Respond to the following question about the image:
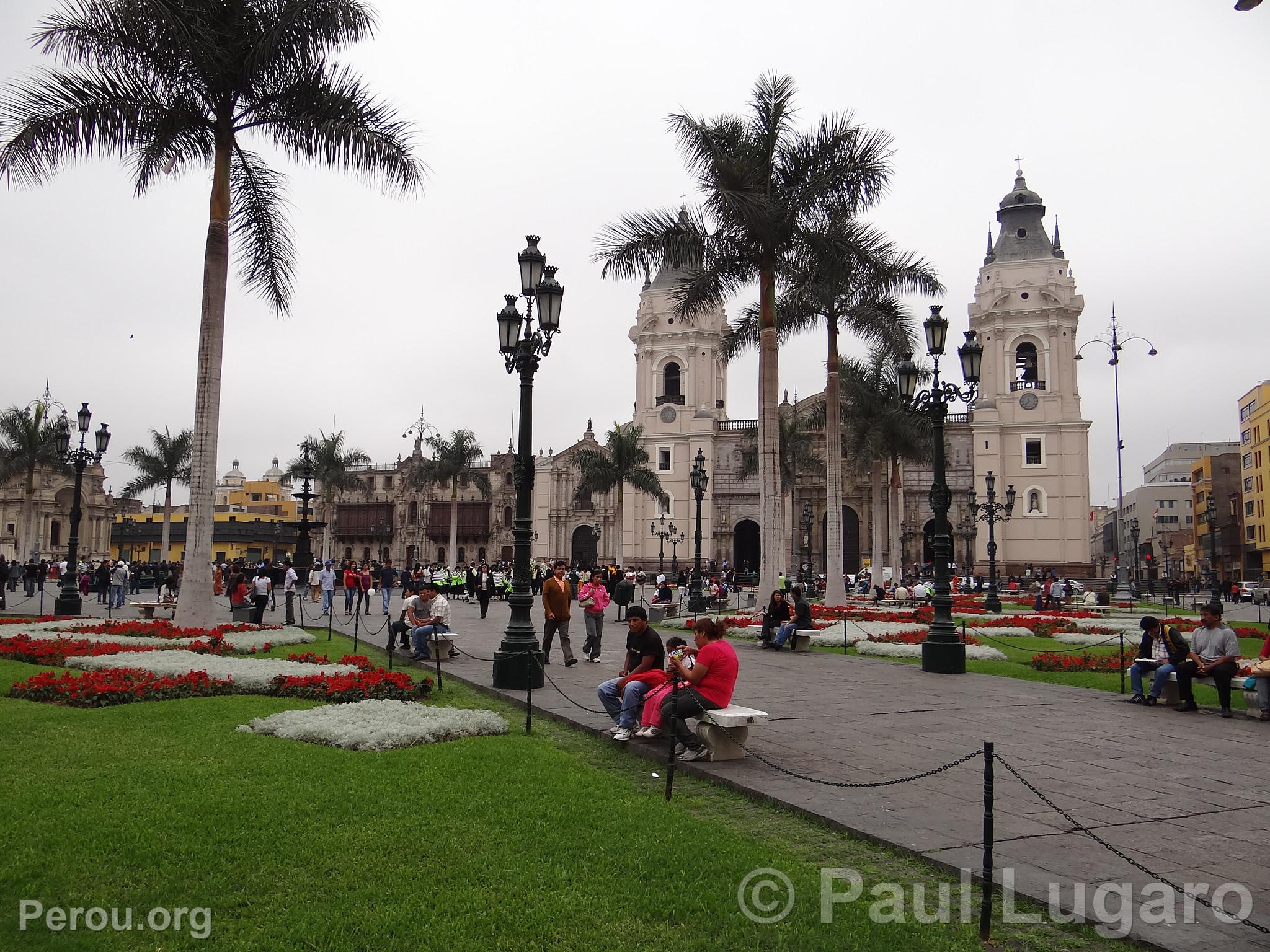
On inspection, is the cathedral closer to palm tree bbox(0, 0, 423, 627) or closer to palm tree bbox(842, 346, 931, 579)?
palm tree bbox(842, 346, 931, 579)

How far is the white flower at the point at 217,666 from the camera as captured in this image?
1028cm

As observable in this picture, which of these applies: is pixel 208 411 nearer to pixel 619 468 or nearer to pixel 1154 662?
pixel 1154 662

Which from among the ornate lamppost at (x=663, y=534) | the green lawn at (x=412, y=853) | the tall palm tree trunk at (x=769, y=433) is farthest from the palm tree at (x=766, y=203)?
the ornate lamppost at (x=663, y=534)

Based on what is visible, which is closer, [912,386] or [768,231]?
[912,386]

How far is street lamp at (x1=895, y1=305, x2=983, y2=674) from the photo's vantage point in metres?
13.5

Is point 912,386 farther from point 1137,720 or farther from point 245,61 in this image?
point 245,61

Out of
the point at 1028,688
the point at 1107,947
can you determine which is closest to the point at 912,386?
the point at 1028,688

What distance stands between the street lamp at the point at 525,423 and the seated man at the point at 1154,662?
7.12m

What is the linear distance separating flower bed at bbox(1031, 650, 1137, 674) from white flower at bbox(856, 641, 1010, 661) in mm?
1168

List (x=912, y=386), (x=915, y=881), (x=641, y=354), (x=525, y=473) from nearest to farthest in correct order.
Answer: (x=915, y=881) < (x=525, y=473) < (x=912, y=386) < (x=641, y=354)

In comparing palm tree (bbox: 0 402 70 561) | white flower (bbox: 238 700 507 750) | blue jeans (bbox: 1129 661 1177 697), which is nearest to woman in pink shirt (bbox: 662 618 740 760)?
white flower (bbox: 238 700 507 750)

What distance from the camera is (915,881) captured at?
4.53m

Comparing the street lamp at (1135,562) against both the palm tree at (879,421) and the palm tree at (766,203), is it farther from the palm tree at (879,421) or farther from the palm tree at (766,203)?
the palm tree at (766,203)

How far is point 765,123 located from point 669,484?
1510 inches
